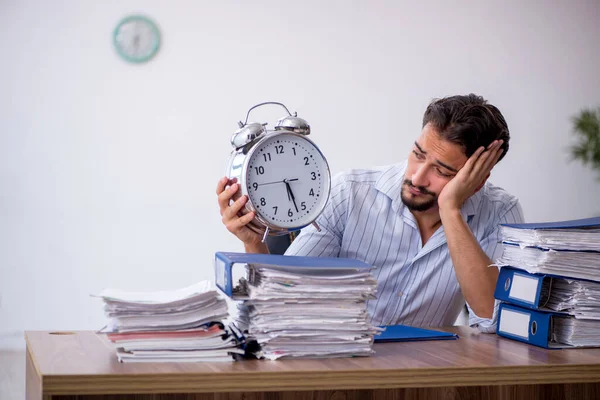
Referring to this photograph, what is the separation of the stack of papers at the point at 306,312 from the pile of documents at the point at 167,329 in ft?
0.19


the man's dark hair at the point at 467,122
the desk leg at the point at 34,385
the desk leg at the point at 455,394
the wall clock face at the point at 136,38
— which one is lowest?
the desk leg at the point at 455,394

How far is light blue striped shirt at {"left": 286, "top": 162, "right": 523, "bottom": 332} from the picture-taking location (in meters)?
1.98

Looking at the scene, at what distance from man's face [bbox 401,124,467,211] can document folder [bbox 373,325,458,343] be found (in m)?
0.49

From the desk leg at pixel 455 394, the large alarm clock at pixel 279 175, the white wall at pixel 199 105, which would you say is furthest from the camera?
the white wall at pixel 199 105

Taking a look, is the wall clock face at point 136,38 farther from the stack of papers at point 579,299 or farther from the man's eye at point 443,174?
the stack of papers at point 579,299

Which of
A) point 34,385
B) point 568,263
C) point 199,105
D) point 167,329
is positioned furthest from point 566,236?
point 199,105

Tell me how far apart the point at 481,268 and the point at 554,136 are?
11.0ft

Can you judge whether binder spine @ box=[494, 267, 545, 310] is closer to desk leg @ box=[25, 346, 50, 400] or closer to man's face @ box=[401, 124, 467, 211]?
man's face @ box=[401, 124, 467, 211]

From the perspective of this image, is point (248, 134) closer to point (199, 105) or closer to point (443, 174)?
point (443, 174)

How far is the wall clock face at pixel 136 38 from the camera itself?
426 centimetres

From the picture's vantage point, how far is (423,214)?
80.0 inches

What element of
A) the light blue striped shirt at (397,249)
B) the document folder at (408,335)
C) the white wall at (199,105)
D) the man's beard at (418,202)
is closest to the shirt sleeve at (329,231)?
the light blue striped shirt at (397,249)

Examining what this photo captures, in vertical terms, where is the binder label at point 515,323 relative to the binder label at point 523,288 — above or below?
below

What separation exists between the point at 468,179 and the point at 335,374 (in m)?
0.87
